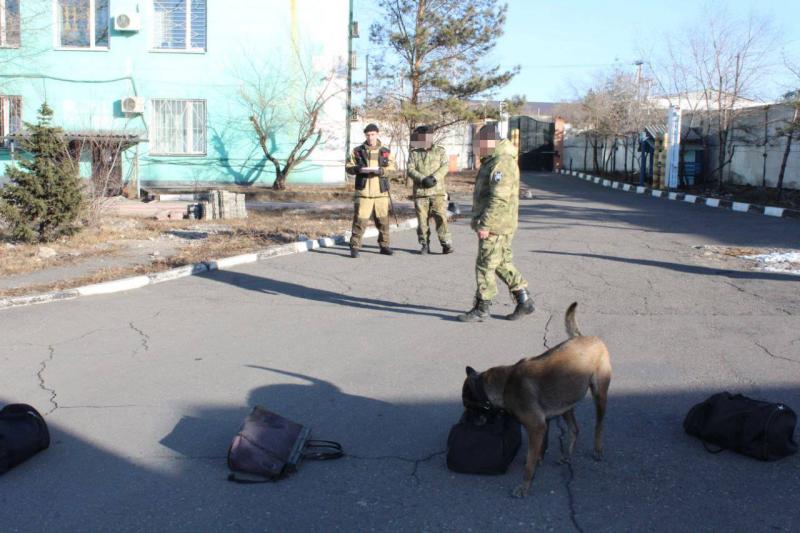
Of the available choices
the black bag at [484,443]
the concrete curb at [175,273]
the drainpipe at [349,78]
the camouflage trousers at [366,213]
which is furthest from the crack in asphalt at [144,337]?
the drainpipe at [349,78]

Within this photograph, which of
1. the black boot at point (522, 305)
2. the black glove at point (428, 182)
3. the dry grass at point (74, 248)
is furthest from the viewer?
the black glove at point (428, 182)

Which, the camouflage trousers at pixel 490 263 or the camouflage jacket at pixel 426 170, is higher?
the camouflage jacket at pixel 426 170

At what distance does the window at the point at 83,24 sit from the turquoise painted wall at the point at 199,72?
12.0 inches

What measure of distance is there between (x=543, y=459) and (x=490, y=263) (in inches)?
124

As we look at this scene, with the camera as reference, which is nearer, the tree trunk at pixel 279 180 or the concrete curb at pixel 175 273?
the concrete curb at pixel 175 273

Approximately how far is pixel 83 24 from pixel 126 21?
1736 mm

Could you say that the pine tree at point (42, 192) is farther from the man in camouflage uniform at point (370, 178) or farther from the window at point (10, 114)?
the window at point (10, 114)

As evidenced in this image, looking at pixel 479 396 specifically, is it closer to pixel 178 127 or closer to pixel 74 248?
pixel 74 248

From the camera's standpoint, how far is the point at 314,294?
29.4 ft

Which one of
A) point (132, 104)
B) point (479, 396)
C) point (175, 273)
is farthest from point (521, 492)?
point (132, 104)

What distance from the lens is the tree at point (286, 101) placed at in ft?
78.9

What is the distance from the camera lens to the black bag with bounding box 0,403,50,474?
4.18 meters

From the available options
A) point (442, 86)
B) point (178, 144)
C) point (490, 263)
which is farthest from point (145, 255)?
point (442, 86)

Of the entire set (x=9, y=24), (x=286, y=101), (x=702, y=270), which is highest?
(x=9, y=24)
